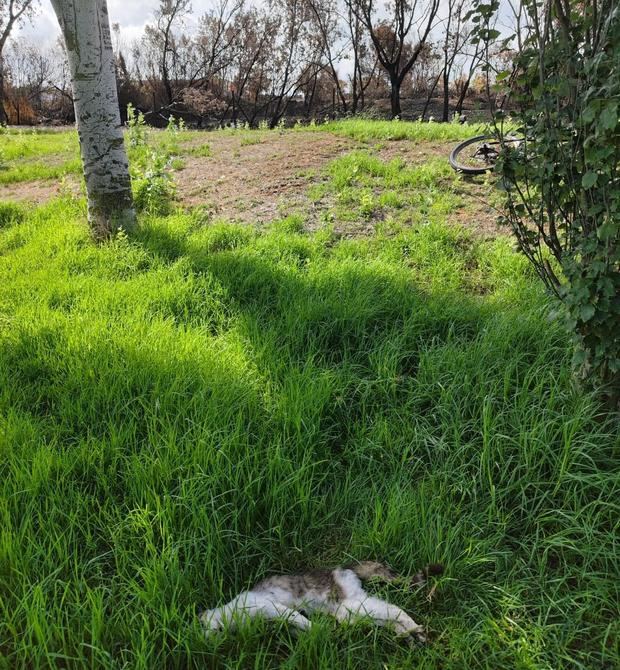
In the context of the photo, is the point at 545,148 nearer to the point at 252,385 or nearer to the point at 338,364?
the point at 338,364

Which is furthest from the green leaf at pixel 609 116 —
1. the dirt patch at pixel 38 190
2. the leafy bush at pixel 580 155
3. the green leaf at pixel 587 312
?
the dirt patch at pixel 38 190

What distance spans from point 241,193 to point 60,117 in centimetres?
2893

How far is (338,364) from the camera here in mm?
2621

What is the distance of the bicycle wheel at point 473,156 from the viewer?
581 cm

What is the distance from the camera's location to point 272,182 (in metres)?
6.04

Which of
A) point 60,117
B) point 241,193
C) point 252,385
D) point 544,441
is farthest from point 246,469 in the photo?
point 60,117

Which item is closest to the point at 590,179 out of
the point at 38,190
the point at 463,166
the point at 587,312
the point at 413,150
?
the point at 587,312

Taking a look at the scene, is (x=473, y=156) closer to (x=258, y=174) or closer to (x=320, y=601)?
(x=258, y=174)

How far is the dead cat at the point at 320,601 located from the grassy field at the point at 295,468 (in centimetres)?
5

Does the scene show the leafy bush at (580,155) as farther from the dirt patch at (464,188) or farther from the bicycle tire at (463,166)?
the bicycle tire at (463,166)

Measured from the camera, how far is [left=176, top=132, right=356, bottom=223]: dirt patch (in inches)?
210

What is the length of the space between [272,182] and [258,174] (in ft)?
1.68

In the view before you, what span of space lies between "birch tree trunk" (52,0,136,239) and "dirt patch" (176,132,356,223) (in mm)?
1151

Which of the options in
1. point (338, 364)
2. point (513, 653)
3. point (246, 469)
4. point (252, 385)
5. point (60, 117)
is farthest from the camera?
point (60, 117)
